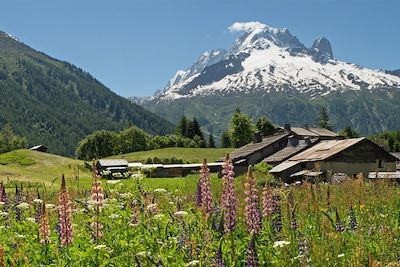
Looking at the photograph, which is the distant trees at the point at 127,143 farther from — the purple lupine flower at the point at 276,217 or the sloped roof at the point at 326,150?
the purple lupine flower at the point at 276,217

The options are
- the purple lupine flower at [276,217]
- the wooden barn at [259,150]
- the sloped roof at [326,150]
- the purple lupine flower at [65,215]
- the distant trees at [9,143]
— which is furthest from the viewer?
the distant trees at [9,143]

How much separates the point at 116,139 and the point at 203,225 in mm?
152888

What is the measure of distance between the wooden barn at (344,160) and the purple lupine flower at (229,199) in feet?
198

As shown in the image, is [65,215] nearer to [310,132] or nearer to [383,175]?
[383,175]

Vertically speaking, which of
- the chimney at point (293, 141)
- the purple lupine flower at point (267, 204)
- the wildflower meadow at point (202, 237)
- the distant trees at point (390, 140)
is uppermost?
the distant trees at point (390, 140)

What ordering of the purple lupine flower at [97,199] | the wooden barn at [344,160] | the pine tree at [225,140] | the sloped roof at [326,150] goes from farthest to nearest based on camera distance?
the pine tree at [225,140] → the sloped roof at [326,150] → the wooden barn at [344,160] → the purple lupine flower at [97,199]

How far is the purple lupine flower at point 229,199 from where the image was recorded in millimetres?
6531

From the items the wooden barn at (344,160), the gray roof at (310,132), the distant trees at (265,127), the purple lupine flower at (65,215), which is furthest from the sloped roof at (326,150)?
the distant trees at (265,127)

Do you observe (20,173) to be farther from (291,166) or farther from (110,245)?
(110,245)

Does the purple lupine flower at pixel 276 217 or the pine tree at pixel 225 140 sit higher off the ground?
the pine tree at pixel 225 140

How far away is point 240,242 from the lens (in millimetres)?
7465

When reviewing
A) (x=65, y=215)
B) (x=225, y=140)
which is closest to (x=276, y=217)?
(x=65, y=215)

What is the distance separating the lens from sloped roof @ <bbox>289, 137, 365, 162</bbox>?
69188 mm

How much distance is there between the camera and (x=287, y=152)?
87.6 m
